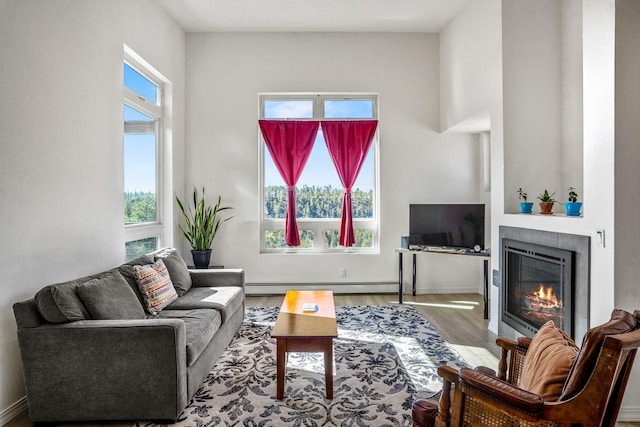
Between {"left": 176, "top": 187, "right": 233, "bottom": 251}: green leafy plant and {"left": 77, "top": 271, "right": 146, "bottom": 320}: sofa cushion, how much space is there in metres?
1.98

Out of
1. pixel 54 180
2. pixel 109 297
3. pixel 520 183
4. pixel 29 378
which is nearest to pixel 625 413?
pixel 520 183

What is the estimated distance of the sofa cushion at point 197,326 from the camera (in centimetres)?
240

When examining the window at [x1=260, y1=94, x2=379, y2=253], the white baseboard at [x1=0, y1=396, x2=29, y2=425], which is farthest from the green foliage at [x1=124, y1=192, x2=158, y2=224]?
the white baseboard at [x1=0, y1=396, x2=29, y2=425]

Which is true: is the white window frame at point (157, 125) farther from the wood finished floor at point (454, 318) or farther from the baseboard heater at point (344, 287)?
the baseboard heater at point (344, 287)

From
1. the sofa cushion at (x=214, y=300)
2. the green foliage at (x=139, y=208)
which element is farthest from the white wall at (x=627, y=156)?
the green foliage at (x=139, y=208)

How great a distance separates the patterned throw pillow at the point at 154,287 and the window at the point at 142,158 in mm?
792

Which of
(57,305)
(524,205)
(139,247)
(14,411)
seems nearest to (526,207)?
(524,205)

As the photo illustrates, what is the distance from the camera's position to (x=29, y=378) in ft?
6.89

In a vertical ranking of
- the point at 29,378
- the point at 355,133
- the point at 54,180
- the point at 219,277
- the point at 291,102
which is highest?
the point at 291,102

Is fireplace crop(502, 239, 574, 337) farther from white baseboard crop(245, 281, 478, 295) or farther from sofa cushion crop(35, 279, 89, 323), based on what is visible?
sofa cushion crop(35, 279, 89, 323)

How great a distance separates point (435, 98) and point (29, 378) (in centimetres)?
507

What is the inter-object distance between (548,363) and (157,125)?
444 cm

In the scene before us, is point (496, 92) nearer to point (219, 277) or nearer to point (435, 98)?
point (435, 98)

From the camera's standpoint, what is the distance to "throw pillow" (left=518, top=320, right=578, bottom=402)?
53.2 inches
